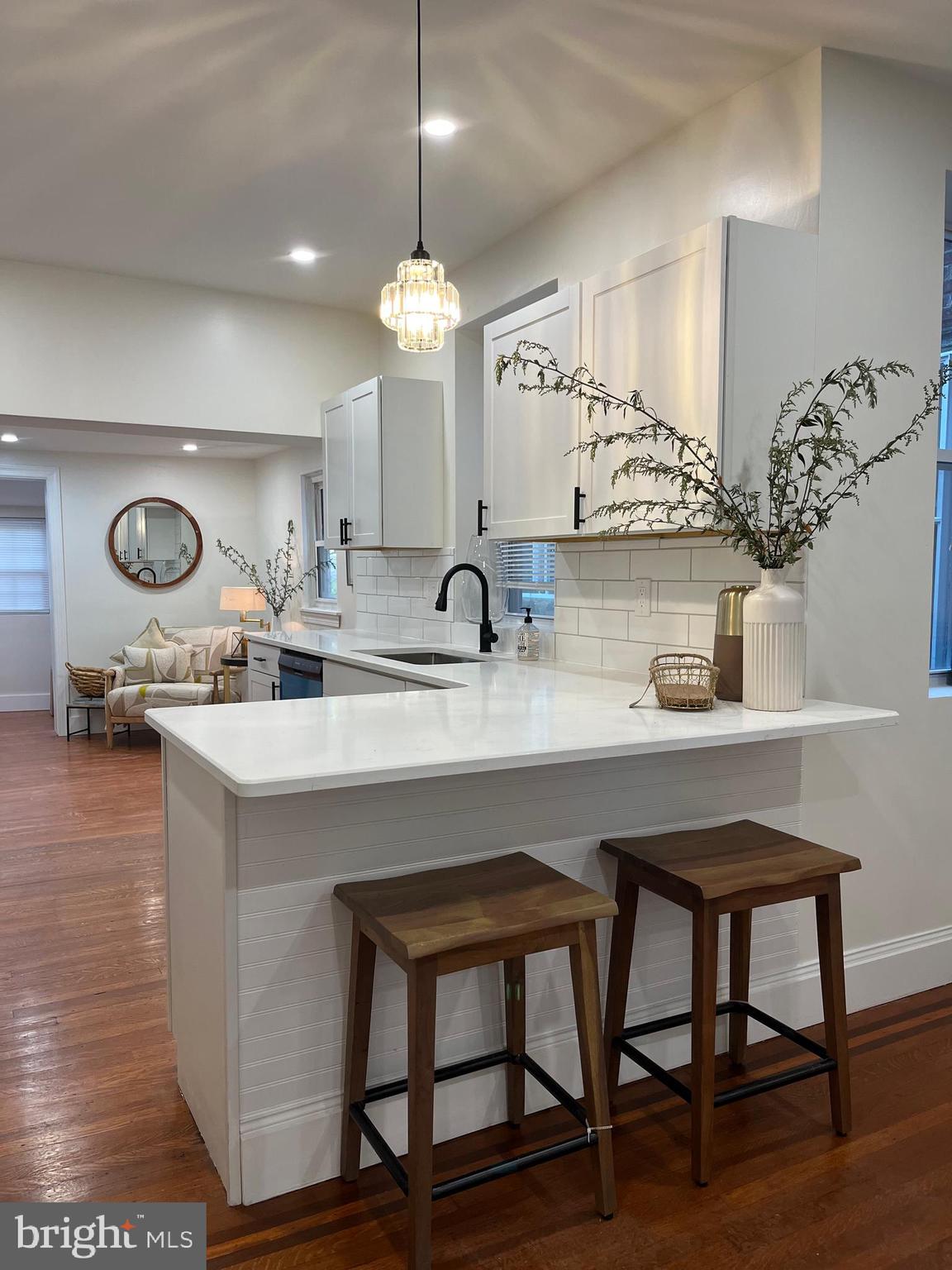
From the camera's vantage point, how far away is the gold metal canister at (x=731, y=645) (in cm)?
247

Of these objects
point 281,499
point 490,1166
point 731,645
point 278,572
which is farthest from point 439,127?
point 278,572

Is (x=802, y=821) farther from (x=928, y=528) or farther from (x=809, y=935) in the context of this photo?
(x=928, y=528)

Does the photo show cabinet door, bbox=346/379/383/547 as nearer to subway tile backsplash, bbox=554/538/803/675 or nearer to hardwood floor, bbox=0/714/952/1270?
subway tile backsplash, bbox=554/538/803/675

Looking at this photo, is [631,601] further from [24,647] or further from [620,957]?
[24,647]

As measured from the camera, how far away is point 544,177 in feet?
10.8

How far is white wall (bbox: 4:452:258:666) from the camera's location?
7.96 metres

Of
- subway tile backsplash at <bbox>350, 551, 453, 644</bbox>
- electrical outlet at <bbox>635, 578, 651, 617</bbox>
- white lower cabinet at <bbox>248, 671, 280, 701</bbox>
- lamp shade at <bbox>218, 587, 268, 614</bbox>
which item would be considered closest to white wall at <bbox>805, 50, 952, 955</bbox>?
electrical outlet at <bbox>635, 578, 651, 617</bbox>

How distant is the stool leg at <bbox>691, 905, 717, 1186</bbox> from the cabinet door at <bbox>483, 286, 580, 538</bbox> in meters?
1.36

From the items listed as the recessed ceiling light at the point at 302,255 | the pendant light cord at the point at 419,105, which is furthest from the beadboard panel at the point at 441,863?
the recessed ceiling light at the point at 302,255

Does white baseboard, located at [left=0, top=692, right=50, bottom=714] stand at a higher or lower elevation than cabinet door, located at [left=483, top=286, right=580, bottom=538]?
lower

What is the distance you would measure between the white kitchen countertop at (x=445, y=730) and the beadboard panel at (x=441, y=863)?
12cm

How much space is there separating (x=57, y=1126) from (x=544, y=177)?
325 centimetres

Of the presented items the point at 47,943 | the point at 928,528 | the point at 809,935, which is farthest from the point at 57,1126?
the point at 928,528

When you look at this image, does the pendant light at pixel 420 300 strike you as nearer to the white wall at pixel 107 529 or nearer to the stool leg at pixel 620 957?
the stool leg at pixel 620 957
